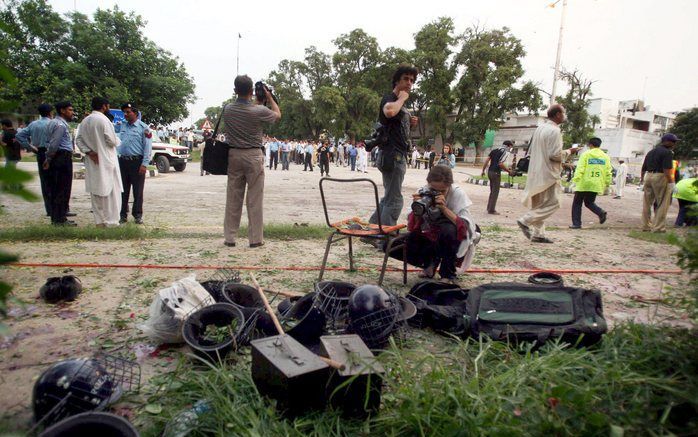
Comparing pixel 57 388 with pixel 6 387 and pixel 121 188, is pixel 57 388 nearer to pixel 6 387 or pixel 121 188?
pixel 6 387

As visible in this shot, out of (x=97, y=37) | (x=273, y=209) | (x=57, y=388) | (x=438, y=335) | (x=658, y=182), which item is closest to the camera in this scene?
(x=57, y=388)

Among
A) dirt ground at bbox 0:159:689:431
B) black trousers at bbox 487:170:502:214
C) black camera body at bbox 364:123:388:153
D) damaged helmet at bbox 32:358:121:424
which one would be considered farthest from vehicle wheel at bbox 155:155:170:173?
damaged helmet at bbox 32:358:121:424

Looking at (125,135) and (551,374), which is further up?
(125,135)

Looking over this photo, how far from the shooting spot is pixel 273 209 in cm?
888

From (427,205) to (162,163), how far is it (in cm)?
1717

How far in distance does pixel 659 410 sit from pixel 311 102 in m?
52.7

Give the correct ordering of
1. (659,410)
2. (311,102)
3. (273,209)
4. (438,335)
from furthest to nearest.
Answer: (311,102)
(273,209)
(438,335)
(659,410)

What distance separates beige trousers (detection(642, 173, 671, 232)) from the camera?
25.4 feet

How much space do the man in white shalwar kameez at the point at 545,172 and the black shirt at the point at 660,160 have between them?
110 inches

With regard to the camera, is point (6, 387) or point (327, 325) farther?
point (327, 325)

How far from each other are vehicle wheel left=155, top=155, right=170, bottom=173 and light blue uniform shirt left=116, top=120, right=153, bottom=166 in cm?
1235

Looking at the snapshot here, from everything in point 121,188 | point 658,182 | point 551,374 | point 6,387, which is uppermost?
point 658,182

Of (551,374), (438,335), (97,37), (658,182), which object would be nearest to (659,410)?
(551,374)

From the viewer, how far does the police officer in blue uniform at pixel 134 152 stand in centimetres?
653
